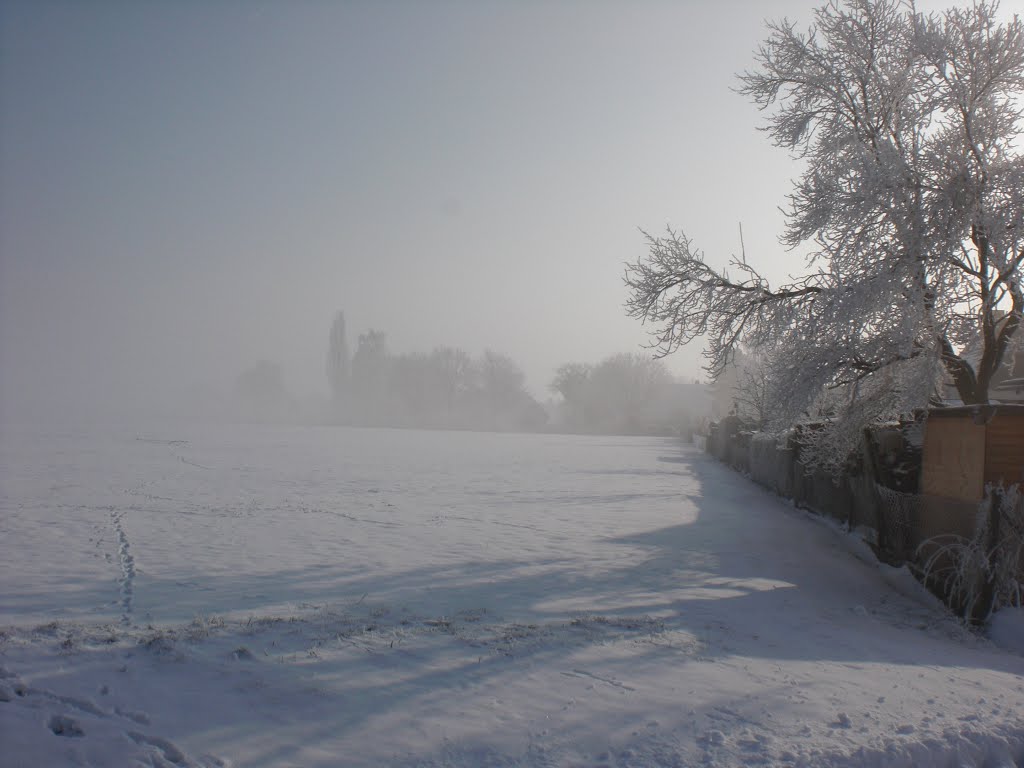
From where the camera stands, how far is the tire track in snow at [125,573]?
6688 millimetres

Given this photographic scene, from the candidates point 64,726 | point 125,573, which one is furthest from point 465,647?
point 125,573

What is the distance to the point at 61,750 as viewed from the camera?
3.88 m

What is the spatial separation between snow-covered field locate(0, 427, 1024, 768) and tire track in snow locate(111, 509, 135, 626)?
0.05m

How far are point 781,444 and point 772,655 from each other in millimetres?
13189

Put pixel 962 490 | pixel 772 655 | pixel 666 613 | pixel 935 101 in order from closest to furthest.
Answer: pixel 772 655, pixel 666 613, pixel 962 490, pixel 935 101

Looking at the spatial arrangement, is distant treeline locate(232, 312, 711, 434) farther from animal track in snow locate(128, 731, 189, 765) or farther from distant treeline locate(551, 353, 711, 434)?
animal track in snow locate(128, 731, 189, 765)

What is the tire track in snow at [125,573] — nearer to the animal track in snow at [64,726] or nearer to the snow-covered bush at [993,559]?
the animal track in snow at [64,726]

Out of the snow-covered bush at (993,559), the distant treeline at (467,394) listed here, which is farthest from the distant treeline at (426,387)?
the snow-covered bush at (993,559)

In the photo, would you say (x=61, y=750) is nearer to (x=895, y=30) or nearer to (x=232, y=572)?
(x=232, y=572)

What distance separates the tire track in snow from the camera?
6688 millimetres

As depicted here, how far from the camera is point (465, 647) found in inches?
237

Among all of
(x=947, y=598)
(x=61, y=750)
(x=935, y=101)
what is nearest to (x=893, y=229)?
(x=935, y=101)

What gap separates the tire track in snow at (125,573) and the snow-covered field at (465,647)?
53 millimetres

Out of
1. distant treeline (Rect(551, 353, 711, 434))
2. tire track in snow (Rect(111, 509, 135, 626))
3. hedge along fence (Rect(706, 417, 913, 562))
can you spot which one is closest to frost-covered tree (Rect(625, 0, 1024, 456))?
hedge along fence (Rect(706, 417, 913, 562))
